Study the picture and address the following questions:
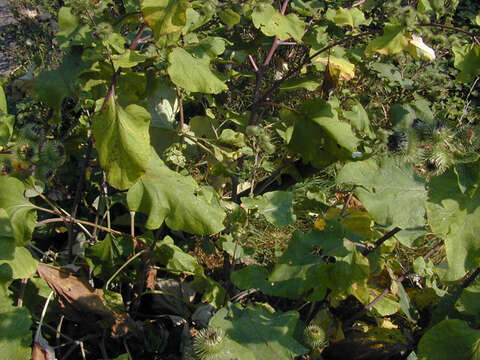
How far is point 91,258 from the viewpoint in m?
1.84

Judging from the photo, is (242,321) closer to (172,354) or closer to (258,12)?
(172,354)

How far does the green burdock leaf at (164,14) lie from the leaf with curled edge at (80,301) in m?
0.99

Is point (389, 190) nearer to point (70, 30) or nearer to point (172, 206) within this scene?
point (172, 206)

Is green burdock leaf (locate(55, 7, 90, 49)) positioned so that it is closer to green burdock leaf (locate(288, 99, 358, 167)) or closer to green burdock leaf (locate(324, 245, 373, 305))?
green burdock leaf (locate(288, 99, 358, 167))

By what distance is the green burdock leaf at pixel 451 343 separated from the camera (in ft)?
4.50

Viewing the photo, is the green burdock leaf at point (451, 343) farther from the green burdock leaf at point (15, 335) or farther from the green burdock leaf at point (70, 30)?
the green burdock leaf at point (70, 30)

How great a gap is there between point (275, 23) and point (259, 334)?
124cm

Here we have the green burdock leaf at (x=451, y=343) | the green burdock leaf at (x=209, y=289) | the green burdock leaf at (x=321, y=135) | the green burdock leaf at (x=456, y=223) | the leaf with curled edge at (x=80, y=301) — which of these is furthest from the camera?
the green burdock leaf at (x=209, y=289)

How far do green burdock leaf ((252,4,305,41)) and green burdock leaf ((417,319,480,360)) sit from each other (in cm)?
123

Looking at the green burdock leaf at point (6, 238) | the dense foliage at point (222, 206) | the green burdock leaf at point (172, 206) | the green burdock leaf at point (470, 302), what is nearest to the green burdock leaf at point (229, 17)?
the dense foliage at point (222, 206)

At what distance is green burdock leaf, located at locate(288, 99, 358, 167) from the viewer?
1.78 metres

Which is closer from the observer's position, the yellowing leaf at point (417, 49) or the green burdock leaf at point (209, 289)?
the yellowing leaf at point (417, 49)

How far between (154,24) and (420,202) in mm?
991

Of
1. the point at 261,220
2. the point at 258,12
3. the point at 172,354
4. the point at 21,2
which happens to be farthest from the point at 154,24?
the point at 21,2
